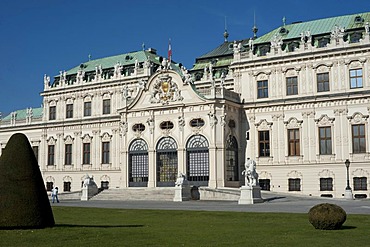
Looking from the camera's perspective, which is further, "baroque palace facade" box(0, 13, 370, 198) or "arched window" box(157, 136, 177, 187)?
"arched window" box(157, 136, 177, 187)

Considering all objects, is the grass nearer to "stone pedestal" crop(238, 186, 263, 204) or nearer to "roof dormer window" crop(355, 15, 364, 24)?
"stone pedestal" crop(238, 186, 263, 204)

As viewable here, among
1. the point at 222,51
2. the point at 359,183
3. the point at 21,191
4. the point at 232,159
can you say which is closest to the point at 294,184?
the point at 359,183

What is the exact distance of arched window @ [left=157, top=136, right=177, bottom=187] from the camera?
5772cm

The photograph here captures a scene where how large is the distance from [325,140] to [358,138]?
3264 millimetres

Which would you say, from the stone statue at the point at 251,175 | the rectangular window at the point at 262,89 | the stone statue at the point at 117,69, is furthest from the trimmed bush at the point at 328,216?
the stone statue at the point at 117,69

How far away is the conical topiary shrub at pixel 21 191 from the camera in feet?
59.1

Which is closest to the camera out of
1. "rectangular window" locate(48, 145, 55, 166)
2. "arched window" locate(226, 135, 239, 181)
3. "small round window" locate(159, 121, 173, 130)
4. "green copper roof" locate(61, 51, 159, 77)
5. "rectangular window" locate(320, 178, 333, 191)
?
"rectangular window" locate(320, 178, 333, 191)

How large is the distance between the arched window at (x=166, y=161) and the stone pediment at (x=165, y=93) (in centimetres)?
417

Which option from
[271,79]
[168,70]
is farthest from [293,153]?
[168,70]

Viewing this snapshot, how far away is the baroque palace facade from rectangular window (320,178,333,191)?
10 cm

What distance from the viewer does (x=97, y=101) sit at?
70.4 meters

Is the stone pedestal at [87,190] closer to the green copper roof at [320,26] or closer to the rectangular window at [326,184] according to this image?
the rectangular window at [326,184]

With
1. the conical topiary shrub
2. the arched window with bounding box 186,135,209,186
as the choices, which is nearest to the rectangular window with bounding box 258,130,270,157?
the arched window with bounding box 186,135,209,186

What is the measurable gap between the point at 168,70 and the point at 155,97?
3.43 meters
